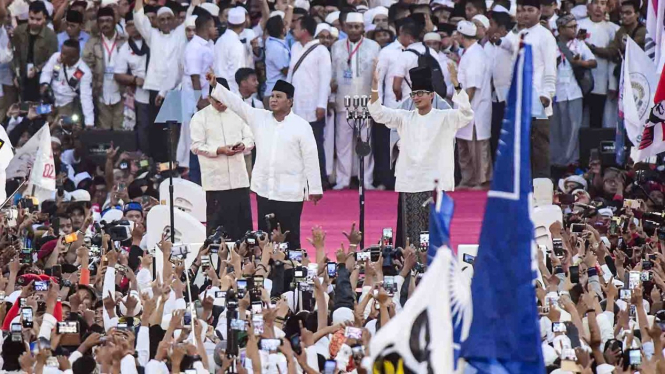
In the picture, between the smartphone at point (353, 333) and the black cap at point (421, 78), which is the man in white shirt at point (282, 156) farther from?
the smartphone at point (353, 333)

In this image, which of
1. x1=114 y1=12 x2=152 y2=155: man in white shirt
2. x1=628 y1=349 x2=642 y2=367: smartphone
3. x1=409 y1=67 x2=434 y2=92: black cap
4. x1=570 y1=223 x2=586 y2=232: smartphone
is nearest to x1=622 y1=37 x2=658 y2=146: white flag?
x1=570 y1=223 x2=586 y2=232: smartphone

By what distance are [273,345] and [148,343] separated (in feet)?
4.15

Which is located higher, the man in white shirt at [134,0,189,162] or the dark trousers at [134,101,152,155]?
the man in white shirt at [134,0,189,162]

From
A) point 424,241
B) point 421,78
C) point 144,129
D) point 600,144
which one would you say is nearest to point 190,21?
point 144,129

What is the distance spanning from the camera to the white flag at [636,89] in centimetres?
1523

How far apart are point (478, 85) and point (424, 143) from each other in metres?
4.61

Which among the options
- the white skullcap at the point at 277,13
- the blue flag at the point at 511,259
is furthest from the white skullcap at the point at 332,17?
the blue flag at the point at 511,259

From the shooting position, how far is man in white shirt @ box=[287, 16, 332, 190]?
57.2ft

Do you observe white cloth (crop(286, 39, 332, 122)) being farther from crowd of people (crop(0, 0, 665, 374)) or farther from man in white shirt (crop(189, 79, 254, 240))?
man in white shirt (crop(189, 79, 254, 240))

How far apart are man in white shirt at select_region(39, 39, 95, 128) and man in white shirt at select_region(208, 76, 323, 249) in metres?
5.27

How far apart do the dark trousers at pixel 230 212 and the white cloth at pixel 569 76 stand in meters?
4.79

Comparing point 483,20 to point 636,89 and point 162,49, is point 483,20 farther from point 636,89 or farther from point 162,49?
point 162,49

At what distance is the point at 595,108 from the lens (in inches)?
720

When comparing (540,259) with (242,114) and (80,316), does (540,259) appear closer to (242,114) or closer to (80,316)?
(242,114)
